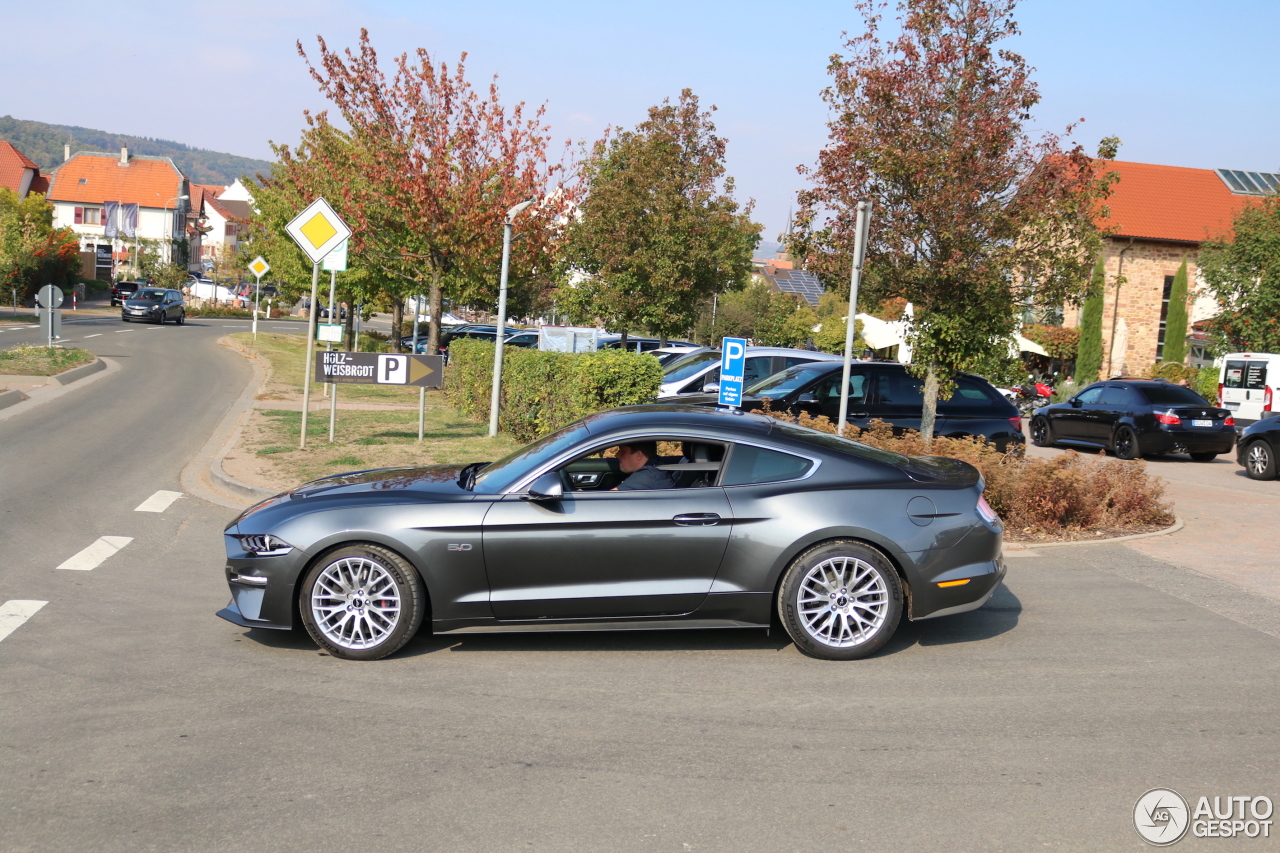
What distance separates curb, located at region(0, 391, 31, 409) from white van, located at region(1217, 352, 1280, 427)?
82.2ft

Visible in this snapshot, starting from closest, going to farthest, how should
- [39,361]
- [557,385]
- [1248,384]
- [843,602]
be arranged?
1. [843,602]
2. [557,385]
3. [1248,384]
4. [39,361]

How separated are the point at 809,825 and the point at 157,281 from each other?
3352 inches

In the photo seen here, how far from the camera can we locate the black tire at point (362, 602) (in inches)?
228

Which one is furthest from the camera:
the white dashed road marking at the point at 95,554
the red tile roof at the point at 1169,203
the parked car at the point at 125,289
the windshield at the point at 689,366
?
the parked car at the point at 125,289

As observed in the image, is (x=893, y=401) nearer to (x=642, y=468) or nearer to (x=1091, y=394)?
(x=642, y=468)

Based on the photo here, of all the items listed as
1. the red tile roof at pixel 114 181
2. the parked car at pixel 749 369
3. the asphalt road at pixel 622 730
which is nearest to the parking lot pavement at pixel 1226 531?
the asphalt road at pixel 622 730

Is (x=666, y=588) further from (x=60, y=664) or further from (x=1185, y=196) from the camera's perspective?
(x=1185, y=196)

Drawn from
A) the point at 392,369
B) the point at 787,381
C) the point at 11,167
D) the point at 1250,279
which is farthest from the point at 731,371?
the point at 11,167

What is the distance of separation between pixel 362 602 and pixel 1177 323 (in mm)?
41352

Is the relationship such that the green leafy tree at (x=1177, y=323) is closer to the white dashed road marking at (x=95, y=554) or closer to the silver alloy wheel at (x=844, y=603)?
the silver alloy wheel at (x=844, y=603)

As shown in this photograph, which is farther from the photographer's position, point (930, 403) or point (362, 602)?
point (930, 403)

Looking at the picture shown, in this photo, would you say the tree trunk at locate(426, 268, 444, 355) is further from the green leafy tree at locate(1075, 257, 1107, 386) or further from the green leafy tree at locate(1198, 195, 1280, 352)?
the green leafy tree at locate(1075, 257, 1107, 386)

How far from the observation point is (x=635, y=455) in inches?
251

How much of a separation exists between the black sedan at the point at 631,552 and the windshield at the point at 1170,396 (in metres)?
15.3
